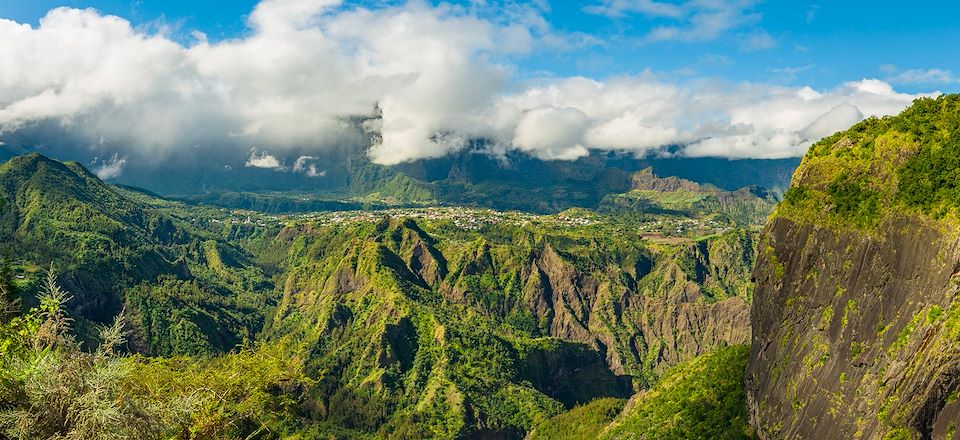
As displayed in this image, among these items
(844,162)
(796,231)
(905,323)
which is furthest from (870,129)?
(905,323)

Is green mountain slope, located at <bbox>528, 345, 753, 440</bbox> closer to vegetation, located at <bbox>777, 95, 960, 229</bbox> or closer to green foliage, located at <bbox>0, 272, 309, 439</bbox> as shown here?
vegetation, located at <bbox>777, 95, 960, 229</bbox>

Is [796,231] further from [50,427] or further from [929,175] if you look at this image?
[50,427]

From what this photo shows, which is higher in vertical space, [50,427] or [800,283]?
[50,427]

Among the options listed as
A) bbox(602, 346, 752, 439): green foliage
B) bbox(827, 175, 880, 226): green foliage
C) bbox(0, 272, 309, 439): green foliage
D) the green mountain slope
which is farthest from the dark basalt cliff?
bbox(0, 272, 309, 439): green foliage

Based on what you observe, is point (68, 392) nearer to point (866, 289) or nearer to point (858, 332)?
point (858, 332)

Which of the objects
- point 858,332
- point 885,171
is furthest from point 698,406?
point 885,171

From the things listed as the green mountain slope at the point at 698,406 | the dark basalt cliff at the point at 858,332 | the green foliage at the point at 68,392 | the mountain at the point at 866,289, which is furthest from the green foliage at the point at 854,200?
the green foliage at the point at 68,392
